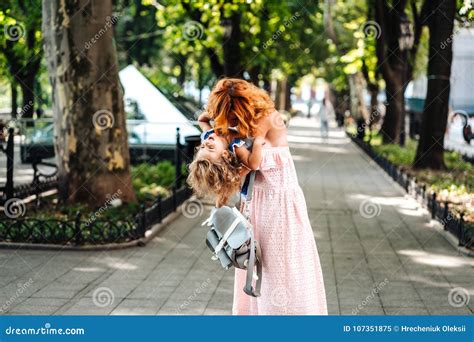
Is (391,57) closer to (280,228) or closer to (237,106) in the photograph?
(280,228)

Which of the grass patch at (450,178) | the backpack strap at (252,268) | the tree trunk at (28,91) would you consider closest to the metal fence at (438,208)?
the grass patch at (450,178)

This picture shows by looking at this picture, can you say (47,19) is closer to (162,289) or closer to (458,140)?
(162,289)

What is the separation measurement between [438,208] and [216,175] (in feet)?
27.6

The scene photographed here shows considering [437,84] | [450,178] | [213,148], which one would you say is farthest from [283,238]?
[437,84]

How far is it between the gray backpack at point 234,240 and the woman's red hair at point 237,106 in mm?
484

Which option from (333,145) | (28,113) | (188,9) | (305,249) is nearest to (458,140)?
(333,145)

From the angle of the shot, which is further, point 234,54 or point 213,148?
point 234,54

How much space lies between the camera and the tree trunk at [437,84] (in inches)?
718

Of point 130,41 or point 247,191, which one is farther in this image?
point 130,41

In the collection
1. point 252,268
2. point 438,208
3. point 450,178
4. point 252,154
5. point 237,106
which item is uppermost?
point 237,106

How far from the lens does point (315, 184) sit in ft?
60.7

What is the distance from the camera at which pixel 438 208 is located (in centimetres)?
1241

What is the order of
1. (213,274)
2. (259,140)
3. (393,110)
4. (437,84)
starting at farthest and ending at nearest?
(393,110), (437,84), (213,274), (259,140)

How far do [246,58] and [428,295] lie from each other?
20910 mm
